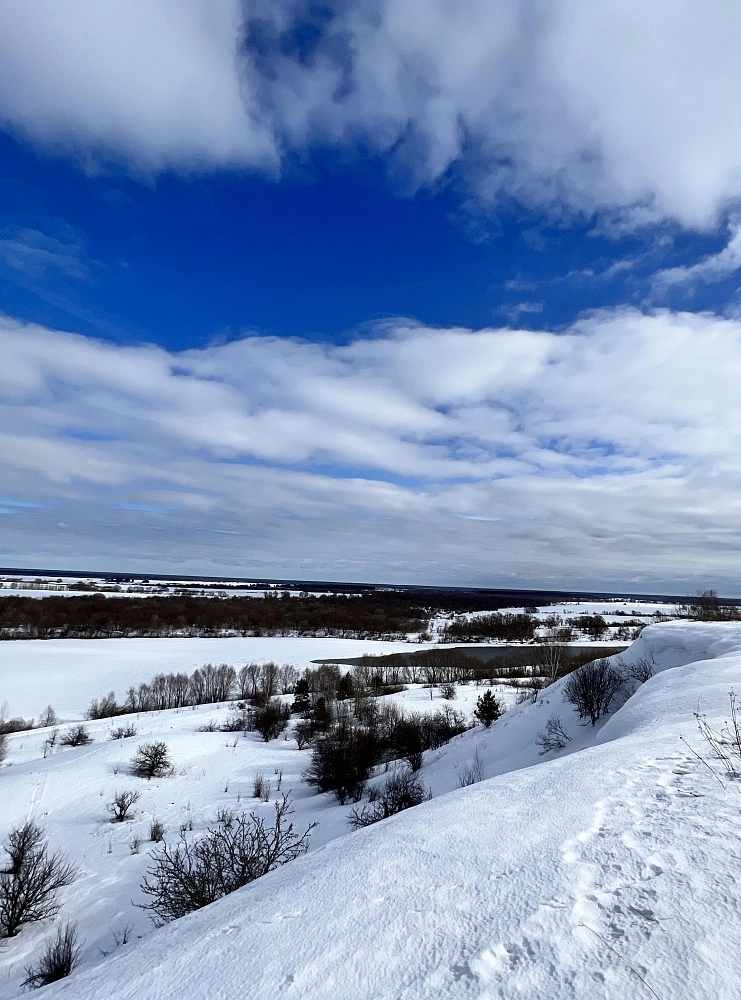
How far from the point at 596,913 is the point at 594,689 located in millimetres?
22519

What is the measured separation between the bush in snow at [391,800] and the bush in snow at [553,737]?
214 inches

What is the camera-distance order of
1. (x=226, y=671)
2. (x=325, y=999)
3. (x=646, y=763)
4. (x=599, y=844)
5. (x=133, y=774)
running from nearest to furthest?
1. (x=325, y=999)
2. (x=599, y=844)
3. (x=646, y=763)
4. (x=133, y=774)
5. (x=226, y=671)

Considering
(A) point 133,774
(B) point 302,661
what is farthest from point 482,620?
(A) point 133,774

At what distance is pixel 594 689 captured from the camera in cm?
2297

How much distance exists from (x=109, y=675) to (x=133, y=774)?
44.9 meters

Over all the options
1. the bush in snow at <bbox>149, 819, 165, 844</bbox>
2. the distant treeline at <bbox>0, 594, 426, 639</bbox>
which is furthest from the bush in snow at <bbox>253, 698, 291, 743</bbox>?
the distant treeline at <bbox>0, 594, 426, 639</bbox>

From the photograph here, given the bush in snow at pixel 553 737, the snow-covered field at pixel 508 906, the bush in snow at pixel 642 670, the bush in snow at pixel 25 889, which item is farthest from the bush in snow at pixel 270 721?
the snow-covered field at pixel 508 906

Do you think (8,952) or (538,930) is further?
(8,952)

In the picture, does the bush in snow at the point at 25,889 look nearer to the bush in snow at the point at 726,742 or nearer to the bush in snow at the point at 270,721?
the bush in snow at the point at 726,742

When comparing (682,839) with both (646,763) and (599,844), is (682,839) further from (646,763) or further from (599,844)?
(646,763)

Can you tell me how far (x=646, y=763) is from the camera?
6.14 meters

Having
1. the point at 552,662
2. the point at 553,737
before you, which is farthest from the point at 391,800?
the point at 552,662

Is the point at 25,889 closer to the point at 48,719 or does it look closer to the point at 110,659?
the point at 48,719

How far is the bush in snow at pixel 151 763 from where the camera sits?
89.1 feet
